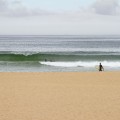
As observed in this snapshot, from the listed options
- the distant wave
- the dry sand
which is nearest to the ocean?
the distant wave

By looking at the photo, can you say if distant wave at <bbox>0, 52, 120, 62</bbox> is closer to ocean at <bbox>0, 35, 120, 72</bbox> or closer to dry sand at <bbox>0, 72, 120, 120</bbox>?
ocean at <bbox>0, 35, 120, 72</bbox>

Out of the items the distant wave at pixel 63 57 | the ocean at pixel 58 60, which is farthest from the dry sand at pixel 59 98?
the distant wave at pixel 63 57

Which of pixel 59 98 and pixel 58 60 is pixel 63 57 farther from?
pixel 59 98

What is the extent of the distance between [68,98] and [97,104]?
5.03ft

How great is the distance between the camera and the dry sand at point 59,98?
10.7 meters

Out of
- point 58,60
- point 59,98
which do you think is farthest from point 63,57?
point 59,98

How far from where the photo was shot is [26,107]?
38.8 ft

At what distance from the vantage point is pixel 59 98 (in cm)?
1336

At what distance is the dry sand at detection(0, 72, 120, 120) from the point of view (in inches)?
422

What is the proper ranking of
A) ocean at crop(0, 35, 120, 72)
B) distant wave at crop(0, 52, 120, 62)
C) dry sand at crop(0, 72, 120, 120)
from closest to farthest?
dry sand at crop(0, 72, 120, 120)
ocean at crop(0, 35, 120, 72)
distant wave at crop(0, 52, 120, 62)

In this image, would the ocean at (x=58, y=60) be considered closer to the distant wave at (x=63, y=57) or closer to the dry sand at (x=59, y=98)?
the distant wave at (x=63, y=57)

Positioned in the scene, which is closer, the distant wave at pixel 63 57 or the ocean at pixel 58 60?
the ocean at pixel 58 60

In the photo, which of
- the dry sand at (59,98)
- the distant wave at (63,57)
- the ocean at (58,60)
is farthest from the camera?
the distant wave at (63,57)

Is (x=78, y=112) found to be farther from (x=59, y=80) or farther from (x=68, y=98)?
(x=59, y=80)
